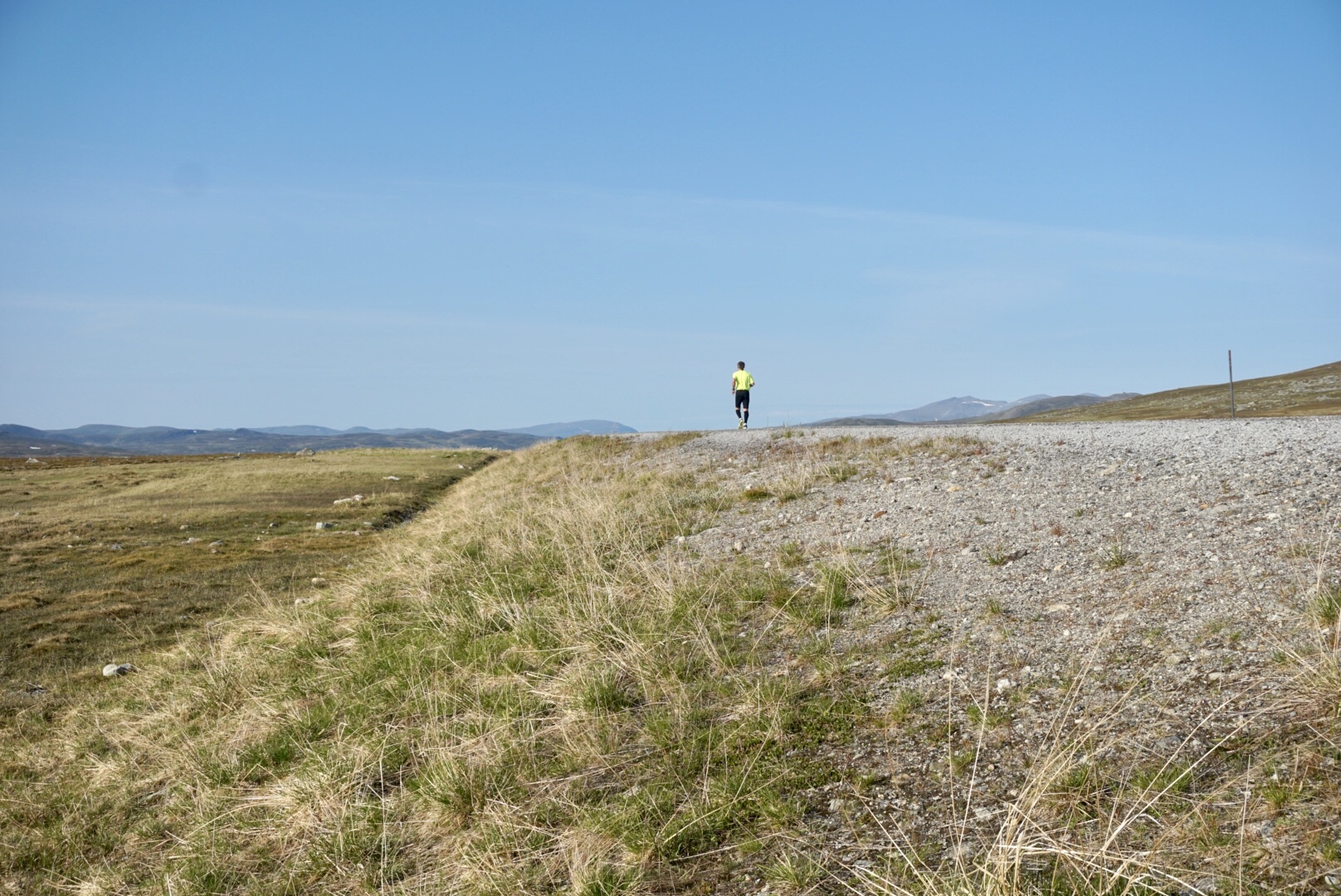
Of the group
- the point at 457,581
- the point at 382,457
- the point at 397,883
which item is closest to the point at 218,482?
the point at 382,457

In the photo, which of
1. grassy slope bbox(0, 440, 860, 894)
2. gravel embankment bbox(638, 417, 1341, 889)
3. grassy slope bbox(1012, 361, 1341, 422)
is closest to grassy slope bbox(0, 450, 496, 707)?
grassy slope bbox(0, 440, 860, 894)

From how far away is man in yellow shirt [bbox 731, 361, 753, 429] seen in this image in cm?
3102

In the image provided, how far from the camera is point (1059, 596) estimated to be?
7332mm

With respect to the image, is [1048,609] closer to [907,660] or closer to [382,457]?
[907,660]

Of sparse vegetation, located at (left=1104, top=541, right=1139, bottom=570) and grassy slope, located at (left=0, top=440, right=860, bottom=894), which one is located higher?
sparse vegetation, located at (left=1104, top=541, right=1139, bottom=570)

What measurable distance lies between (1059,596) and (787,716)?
9.38ft

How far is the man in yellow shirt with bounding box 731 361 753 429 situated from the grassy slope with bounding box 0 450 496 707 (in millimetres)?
12660

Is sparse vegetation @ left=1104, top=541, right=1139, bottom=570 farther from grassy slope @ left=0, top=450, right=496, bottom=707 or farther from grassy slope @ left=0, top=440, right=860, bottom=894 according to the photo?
grassy slope @ left=0, top=450, right=496, bottom=707

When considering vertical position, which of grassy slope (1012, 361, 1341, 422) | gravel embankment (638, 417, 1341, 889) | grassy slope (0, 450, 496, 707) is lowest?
grassy slope (0, 450, 496, 707)

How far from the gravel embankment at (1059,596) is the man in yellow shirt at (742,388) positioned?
57.2ft

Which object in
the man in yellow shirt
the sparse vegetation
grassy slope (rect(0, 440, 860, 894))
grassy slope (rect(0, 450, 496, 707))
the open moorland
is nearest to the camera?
the open moorland

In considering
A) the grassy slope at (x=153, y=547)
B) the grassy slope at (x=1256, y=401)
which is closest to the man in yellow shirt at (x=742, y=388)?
the grassy slope at (x=153, y=547)

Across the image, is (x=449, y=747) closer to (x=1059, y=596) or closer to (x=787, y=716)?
(x=787, y=716)

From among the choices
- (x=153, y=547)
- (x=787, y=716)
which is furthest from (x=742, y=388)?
(x=787, y=716)
